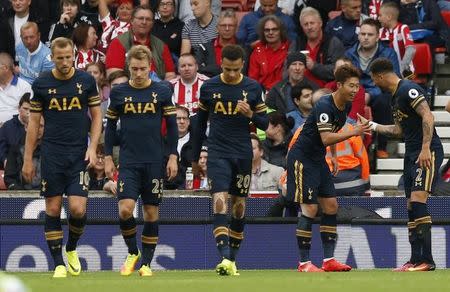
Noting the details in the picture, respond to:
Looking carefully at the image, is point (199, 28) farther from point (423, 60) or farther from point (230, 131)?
point (230, 131)

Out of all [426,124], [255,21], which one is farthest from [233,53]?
[255,21]

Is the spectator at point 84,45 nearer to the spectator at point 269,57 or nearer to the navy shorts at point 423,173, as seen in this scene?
the spectator at point 269,57

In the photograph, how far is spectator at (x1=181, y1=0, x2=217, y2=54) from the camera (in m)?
23.2

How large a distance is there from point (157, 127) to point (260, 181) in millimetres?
4249

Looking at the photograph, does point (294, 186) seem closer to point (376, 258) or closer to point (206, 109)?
point (206, 109)

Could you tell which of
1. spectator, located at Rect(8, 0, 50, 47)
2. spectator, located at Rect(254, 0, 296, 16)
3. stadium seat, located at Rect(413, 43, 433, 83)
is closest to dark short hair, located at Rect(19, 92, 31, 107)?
spectator, located at Rect(8, 0, 50, 47)

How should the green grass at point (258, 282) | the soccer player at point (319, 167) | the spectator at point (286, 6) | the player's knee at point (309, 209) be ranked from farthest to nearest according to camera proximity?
the spectator at point (286, 6), the player's knee at point (309, 209), the soccer player at point (319, 167), the green grass at point (258, 282)

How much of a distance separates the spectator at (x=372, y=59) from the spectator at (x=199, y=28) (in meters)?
2.37

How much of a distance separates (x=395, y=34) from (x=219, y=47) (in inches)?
107

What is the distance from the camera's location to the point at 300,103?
21.0 meters

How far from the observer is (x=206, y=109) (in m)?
16.6

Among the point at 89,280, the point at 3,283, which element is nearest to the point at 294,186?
the point at 89,280

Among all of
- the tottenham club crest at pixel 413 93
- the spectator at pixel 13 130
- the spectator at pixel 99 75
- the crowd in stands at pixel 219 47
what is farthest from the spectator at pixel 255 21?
the tottenham club crest at pixel 413 93

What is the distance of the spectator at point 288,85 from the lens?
21.5 m
